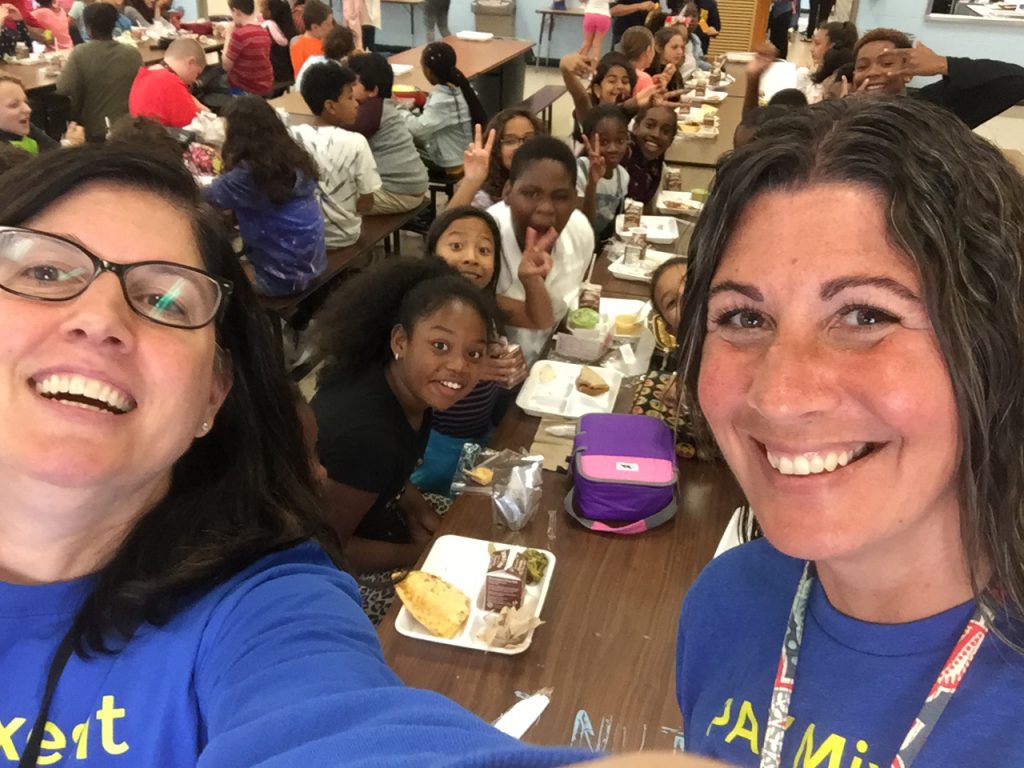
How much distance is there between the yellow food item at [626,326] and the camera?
9.45 feet

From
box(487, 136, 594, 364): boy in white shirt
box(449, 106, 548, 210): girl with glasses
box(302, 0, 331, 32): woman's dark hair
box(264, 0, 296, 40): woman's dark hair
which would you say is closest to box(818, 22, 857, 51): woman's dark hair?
box(449, 106, 548, 210): girl with glasses

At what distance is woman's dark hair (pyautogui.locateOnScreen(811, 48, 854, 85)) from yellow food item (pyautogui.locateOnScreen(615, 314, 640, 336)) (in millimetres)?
3993

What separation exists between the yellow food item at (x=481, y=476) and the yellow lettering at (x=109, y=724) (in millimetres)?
1119

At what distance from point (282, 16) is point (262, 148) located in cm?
542

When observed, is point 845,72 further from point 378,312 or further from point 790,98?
Answer: point 378,312

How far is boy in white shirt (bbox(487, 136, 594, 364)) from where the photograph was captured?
3203 millimetres

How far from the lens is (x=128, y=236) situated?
1.02m

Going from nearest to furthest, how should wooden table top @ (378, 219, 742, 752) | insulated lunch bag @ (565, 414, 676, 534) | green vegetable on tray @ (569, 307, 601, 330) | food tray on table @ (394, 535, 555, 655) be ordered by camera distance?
wooden table top @ (378, 219, 742, 752) → food tray on table @ (394, 535, 555, 655) → insulated lunch bag @ (565, 414, 676, 534) → green vegetable on tray @ (569, 307, 601, 330)

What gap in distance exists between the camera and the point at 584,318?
9.25ft

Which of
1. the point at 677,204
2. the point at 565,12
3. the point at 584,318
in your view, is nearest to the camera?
the point at 584,318

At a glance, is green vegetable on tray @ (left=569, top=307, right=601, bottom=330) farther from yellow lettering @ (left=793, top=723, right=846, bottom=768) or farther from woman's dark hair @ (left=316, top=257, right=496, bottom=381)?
yellow lettering @ (left=793, top=723, right=846, bottom=768)

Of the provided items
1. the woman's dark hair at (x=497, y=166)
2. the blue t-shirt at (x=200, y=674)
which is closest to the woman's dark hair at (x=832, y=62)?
the woman's dark hair at (x=497, y=166)

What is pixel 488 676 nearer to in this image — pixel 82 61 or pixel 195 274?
pixel 195 274

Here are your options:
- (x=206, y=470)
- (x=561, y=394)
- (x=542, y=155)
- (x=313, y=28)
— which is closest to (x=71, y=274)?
(x=206, y=470)
